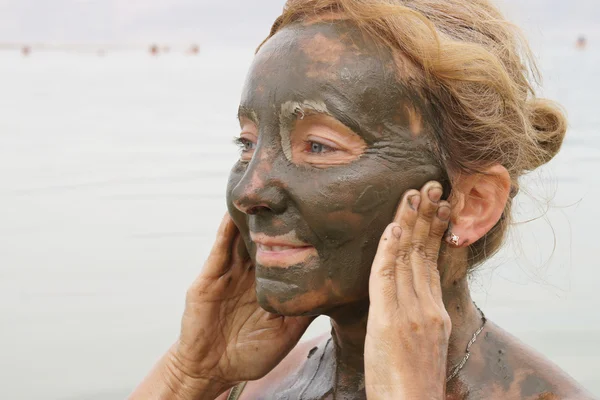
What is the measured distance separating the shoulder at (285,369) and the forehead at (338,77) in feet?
3.97

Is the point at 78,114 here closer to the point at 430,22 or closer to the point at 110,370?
the point at 110,370

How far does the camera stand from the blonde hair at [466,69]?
3.45m

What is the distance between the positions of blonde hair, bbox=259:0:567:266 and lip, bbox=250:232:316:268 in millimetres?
565

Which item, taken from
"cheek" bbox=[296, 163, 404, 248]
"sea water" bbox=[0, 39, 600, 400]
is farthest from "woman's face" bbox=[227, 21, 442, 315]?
"sea water" bbox=[0, 39, 600, 400]

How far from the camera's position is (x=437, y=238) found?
3479 millimetres

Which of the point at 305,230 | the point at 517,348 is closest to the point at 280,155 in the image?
the point at 305,230

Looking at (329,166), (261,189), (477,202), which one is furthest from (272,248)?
(477,202)

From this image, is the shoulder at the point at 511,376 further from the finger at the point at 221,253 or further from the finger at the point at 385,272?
the finger at the point at 221,253

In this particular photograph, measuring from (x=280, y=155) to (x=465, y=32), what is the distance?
2.67 ft

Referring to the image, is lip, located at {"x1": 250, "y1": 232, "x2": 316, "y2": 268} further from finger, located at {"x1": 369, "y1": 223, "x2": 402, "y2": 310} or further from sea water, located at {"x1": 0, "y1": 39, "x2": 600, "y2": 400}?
sea water, located at {"x1": 0, "y1": 39, "x2": 600, "y2": 400}

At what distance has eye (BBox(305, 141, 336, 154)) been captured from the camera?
A: 3424 millimetres

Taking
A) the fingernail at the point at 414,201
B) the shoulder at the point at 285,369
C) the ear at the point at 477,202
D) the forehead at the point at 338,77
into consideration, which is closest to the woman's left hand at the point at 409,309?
the fingernail at the point at 414,201

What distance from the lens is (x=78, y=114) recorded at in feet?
66.3

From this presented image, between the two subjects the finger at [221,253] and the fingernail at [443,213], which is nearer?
the fingernail at [443,213]
